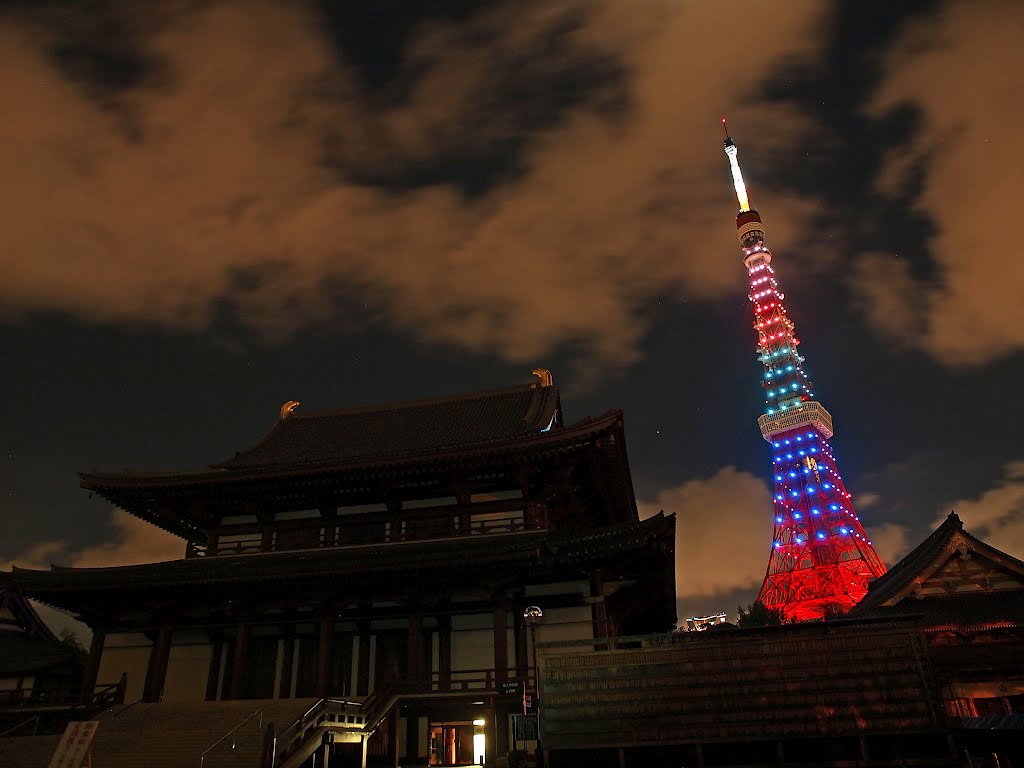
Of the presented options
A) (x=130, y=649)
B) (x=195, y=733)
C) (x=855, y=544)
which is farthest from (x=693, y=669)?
(x=855, y=544)

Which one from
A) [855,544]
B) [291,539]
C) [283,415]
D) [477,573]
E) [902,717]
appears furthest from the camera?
[855,544]

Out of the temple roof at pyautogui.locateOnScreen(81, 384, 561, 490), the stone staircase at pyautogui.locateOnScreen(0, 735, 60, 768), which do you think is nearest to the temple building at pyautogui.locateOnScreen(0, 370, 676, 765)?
the stone staircase at pyautogui.locateOnScreen(0, 735, 60, 768)

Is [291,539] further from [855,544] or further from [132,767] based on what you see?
[855,544]

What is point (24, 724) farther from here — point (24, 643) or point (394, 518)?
point (24, 643)

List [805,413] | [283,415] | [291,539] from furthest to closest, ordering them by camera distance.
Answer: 1. [805,413]
2. [283,415]
3. [291,539]

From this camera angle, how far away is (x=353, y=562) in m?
21.6

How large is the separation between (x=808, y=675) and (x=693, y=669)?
256 centimetres

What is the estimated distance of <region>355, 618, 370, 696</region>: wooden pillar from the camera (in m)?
23.0

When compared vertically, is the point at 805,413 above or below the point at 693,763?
above

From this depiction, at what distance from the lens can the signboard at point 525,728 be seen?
55.9 feet

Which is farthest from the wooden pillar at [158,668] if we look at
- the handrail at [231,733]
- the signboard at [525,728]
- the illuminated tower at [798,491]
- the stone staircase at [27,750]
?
the illuminated tower at [798,491]

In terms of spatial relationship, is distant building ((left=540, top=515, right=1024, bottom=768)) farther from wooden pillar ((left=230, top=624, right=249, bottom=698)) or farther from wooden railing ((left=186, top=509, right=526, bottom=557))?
wooden pillar ((left=230, top=624, right=249, bottom=698))

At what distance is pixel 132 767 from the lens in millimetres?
16969

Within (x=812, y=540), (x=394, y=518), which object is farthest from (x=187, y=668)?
(x=812, y=540)
